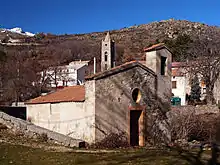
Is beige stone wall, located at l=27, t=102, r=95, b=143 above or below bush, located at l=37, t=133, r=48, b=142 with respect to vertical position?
above

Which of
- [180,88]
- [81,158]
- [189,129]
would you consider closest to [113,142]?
[81,158]

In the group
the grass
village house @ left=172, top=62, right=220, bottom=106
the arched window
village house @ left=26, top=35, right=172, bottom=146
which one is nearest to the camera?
the grass

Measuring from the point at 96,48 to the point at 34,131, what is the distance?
7063 cm

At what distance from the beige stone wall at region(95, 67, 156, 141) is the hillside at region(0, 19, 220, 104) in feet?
92.6

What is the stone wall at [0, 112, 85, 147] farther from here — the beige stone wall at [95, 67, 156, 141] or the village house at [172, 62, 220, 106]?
the village house at [172, 62, 220, 106]

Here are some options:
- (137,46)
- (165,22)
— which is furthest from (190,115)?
(165,22)

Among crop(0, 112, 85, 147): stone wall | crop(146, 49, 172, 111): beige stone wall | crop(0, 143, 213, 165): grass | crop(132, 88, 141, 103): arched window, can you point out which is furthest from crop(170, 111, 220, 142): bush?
crop(0, 143, 213, 165): grass

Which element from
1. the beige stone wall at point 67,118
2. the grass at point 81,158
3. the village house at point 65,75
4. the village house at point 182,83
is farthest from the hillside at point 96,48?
the grass at point 81,158

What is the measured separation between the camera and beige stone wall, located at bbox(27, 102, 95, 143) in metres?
17.0

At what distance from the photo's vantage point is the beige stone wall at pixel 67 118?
17016 mm

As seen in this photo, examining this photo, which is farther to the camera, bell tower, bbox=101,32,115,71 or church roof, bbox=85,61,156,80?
bell tower, bbox=101,32,115,71

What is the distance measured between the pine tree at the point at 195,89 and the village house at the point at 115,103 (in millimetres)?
25989

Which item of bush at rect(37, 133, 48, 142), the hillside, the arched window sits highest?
the hillside

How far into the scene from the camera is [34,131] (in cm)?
1714
